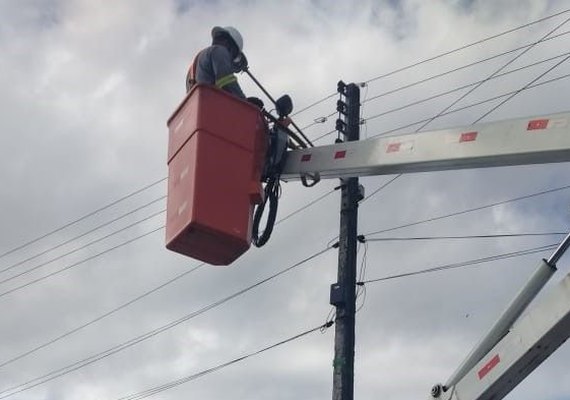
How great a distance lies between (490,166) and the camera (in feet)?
20.9

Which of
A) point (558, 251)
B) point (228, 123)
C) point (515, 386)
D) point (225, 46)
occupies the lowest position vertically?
point (515, 386)

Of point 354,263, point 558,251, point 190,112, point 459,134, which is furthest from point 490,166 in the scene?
point 354,263

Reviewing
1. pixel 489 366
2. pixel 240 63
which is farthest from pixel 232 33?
pixel 489 366

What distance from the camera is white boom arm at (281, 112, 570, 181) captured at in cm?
594

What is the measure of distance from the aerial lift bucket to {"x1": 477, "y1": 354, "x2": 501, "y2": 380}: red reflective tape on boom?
1.88m

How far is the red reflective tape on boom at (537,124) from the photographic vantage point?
19.5ft

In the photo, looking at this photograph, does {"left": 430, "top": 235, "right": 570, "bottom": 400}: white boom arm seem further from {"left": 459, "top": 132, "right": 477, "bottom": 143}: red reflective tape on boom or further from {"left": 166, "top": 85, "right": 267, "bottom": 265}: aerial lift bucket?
{"left": 166, "top": 85, "right": 267, "bottom": 265}: aerial lift bucket

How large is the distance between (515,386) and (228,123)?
2.78 metres

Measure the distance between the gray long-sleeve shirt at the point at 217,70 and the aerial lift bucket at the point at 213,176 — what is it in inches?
10.4

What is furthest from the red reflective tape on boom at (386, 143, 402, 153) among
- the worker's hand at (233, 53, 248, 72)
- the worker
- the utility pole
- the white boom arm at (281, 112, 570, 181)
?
the utility pole

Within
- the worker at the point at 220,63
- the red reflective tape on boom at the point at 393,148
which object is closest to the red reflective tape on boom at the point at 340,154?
the red reflective tape on boom at the point at 393,148

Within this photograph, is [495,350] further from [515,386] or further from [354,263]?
[354,263]

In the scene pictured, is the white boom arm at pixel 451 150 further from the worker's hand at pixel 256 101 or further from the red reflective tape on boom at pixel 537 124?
the worker's hand at pixel 256 101

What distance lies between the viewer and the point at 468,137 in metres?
6.30
